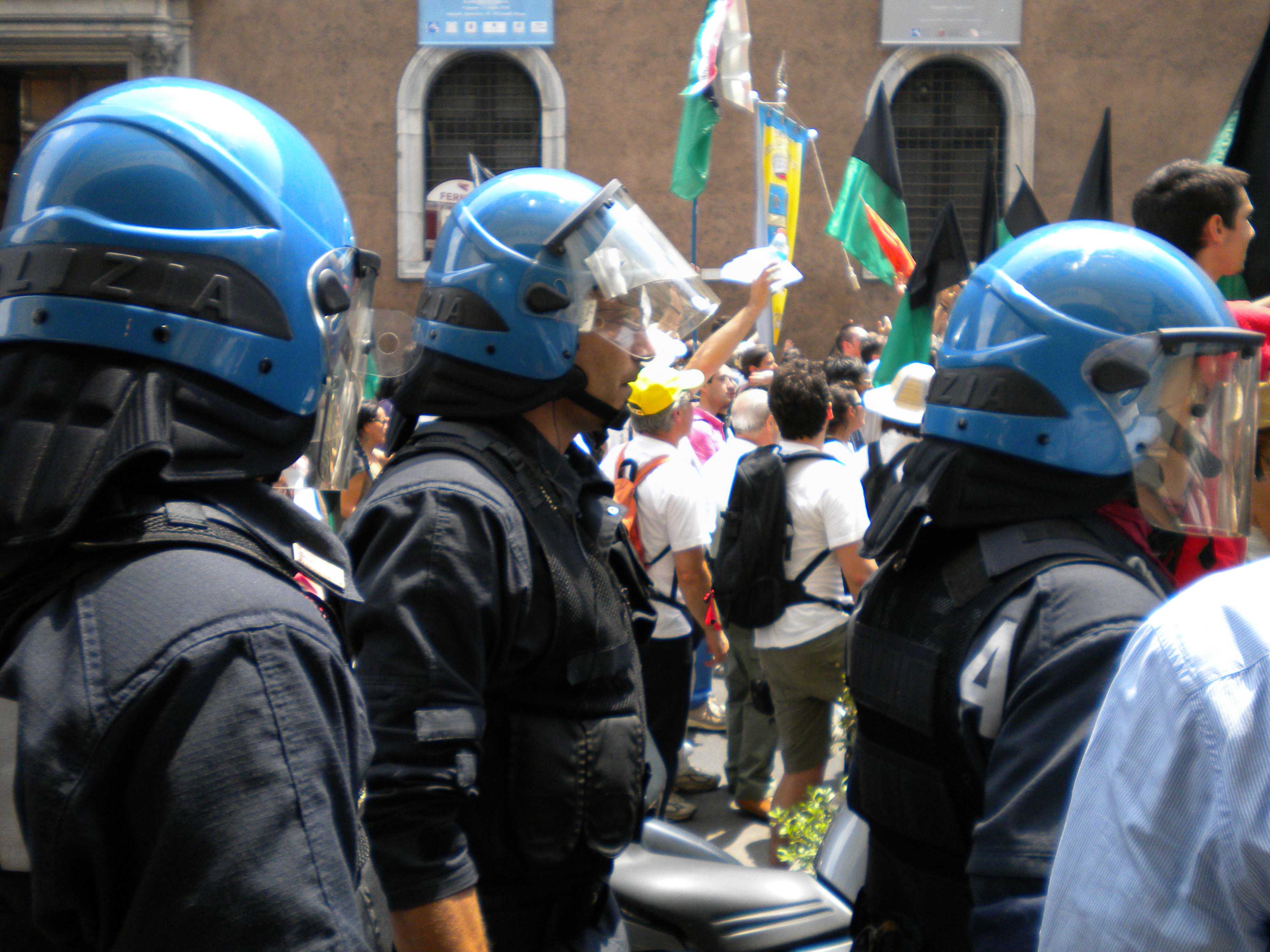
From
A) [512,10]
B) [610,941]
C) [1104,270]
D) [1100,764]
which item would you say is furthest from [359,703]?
[512,10]

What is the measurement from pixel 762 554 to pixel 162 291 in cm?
349

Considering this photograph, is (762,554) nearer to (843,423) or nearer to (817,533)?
(817,533)

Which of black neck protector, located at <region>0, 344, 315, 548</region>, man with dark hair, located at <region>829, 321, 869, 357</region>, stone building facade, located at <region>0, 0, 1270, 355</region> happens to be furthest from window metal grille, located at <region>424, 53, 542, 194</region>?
black neck protector, located at <region>0, 344, 315, 548</region>

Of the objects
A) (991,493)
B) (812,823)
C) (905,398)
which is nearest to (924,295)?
(905,398)

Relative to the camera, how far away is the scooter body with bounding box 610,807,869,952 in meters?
2.17

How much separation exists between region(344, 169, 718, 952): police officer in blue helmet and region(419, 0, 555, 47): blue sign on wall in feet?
42.8

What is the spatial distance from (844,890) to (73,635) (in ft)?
5.31

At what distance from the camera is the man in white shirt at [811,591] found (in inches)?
170

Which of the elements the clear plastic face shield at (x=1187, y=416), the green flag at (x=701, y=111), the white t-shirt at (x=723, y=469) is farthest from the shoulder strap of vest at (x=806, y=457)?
the green flag at (x=701, y=111)

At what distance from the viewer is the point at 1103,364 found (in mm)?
1628

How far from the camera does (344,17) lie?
46.9 ft

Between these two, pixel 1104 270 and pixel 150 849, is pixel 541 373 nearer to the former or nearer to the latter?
pixel 1104 270

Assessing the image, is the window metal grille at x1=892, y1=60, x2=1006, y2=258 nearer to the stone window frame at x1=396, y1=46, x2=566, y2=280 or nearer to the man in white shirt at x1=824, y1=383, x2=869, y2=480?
the stone window frame at x1=396, y1=46, x2=566, y2=280

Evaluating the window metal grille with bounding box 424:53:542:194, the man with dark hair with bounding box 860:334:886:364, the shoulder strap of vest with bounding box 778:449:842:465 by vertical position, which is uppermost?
the window metal grille with bounding box 424:53:542:194
